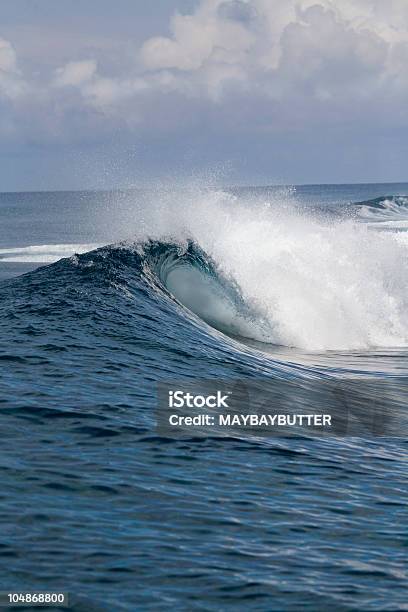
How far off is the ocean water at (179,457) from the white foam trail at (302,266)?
0.46ft

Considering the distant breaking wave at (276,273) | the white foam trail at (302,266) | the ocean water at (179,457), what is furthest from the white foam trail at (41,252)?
the ocean water at (179,457)

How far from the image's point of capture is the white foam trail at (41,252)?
56.8 meters

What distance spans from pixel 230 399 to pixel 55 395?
2.58 metres

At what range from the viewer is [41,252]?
62062 mm

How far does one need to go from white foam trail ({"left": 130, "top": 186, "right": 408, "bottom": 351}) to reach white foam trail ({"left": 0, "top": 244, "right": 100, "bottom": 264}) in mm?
29791

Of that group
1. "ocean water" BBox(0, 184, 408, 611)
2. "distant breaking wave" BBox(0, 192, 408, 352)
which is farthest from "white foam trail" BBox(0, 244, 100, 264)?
"ocean water" BBox(0, 184, 408, 611)

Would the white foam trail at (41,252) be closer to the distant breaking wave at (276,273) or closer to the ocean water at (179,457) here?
the distant breaking wave at (276,273)

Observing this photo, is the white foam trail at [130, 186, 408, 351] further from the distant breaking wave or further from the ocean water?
the ocean water

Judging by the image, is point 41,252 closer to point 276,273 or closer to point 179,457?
point 276,273

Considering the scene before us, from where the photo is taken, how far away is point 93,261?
20.1m

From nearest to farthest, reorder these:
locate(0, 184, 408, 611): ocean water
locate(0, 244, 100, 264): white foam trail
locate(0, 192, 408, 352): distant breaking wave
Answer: locate(0, 184, 408, 611): ocean water
locate(0, 192, 408, 352): distant breaking wave
locate(0, 244, 100, 264): white foam trail

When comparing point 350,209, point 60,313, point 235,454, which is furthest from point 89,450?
point 350,209

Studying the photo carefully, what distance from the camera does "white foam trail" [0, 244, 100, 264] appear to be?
56750 millimetres

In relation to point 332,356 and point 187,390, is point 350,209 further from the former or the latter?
point 187,390
